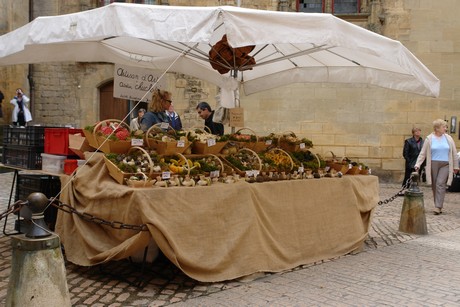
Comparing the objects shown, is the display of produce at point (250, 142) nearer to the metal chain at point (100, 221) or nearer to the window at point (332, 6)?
the metal chain at point (100, 221)

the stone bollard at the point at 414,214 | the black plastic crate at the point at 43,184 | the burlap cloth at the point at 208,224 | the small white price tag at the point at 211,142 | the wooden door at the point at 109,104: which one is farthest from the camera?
the wooden door at the point at 109,104

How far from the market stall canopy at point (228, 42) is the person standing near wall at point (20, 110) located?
333 inches

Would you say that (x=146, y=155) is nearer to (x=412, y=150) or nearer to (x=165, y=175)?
(x=165, y=175)

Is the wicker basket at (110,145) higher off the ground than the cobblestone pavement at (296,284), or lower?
higher

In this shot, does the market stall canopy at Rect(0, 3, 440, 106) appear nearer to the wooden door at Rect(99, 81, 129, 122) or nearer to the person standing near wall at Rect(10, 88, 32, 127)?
the wooden door at Rect(99, 81, 129, 122)

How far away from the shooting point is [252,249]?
486 centimetres

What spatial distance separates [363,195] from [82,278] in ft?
11.9

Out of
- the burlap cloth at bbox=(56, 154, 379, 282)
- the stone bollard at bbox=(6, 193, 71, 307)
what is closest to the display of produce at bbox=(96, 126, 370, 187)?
the burlap cloth at bbox=(56, 154, 379, 282)

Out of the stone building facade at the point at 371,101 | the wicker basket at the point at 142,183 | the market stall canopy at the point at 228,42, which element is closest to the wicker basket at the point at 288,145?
the market stall canopy at the point at 228,42

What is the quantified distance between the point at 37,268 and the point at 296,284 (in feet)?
8.15

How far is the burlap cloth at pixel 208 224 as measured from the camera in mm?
4273

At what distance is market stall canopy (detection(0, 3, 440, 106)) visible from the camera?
437 cm

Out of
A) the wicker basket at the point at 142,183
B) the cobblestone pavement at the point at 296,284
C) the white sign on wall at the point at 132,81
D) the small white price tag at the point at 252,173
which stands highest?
the white sign on wall at the point at 132,81

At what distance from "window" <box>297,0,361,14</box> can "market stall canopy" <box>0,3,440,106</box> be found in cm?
666
